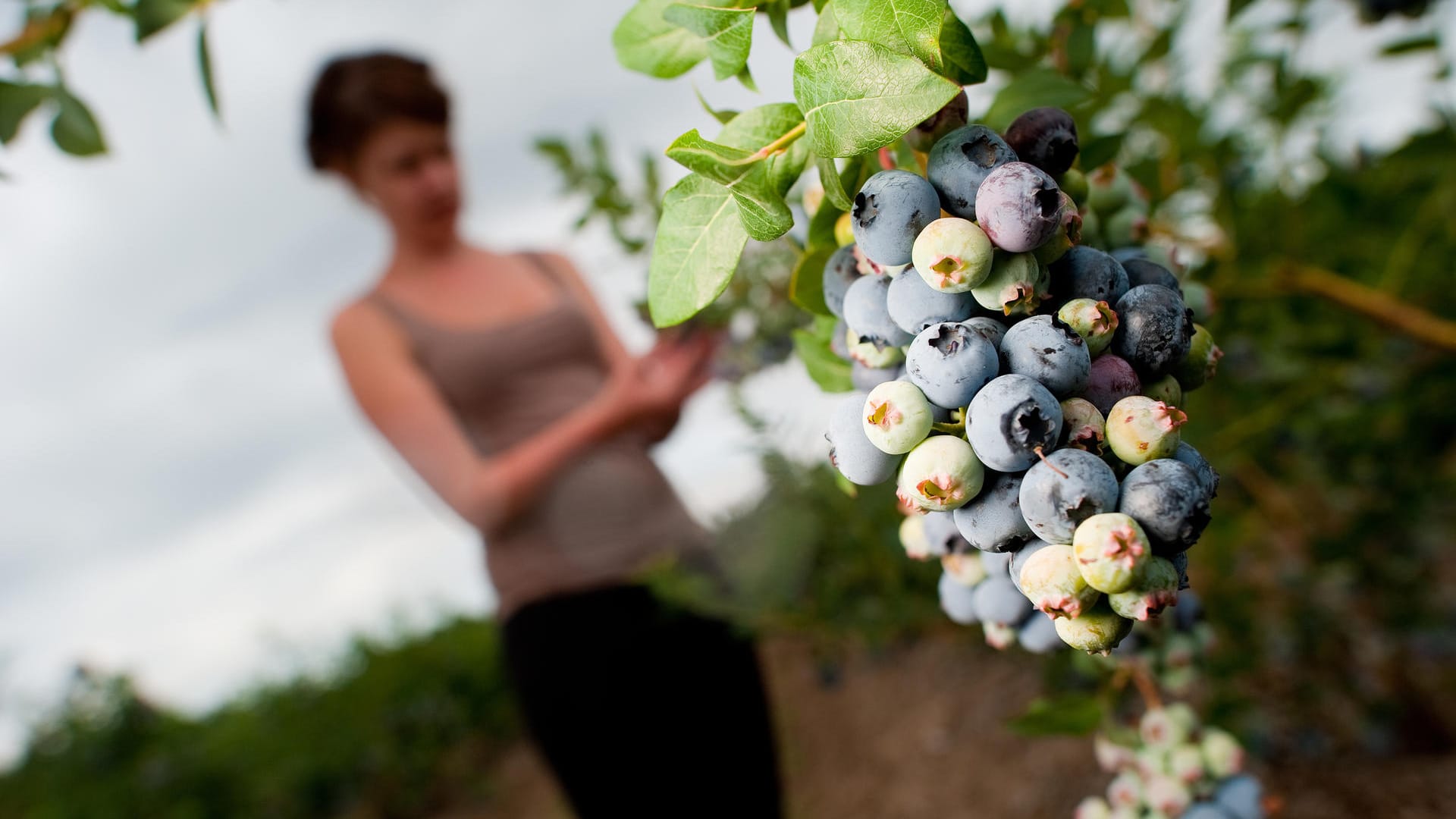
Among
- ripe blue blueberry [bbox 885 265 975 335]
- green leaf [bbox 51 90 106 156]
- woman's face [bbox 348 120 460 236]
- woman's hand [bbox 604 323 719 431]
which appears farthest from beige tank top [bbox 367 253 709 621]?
ripe blue blueberry [bbox 885 265 975 335]

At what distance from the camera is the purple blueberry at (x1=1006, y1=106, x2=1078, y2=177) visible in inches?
17.4

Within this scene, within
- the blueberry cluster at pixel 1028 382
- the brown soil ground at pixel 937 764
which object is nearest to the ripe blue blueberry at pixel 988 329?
the blueberry cluster at pixel 1028 382

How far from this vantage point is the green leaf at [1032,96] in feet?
1.63

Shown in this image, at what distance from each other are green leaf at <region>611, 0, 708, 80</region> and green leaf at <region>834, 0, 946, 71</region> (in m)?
0.12

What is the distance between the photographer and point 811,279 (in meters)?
0.51

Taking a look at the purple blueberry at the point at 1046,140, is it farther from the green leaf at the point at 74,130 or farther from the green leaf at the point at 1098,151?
the green leaf at the point at 74,130

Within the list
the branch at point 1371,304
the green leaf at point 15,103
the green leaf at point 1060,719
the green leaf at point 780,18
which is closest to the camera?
the green leaf at point 780,18

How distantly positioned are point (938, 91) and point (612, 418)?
4.92ft

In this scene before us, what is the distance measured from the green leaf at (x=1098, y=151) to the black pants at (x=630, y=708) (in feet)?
4.86

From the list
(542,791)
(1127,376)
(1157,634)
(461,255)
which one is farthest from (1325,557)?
(542,791)

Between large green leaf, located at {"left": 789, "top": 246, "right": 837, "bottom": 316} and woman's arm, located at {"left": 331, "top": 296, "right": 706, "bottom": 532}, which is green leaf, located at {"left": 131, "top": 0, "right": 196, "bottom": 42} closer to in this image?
A: large green leaf, located at {"left": 789, "top": 246, "right": 837, "bottom": 316}

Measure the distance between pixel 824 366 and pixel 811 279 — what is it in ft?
0.23

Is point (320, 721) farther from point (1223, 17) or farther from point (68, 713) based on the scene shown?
point (1223, 17)

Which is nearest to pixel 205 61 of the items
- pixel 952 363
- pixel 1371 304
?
pixel 952 363
